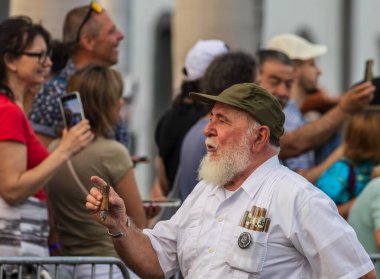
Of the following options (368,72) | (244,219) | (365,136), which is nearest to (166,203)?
(365,136)

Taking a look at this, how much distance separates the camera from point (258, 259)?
5.82 m

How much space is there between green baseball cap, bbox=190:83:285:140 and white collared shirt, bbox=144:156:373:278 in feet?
0.56

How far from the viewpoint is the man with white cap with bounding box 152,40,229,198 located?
28.7 feet

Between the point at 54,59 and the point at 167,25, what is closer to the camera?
the point at 54,59

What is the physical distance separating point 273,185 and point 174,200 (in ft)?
6.88

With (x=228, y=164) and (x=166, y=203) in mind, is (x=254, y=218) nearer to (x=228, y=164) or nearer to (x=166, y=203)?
(x=228, y=164)

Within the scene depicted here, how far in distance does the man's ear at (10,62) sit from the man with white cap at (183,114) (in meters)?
1.41

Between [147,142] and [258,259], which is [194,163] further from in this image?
[147,142]

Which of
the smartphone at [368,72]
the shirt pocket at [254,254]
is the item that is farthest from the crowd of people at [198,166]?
the smartphone at [368,72]

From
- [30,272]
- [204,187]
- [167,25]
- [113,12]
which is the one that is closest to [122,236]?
[204,187]

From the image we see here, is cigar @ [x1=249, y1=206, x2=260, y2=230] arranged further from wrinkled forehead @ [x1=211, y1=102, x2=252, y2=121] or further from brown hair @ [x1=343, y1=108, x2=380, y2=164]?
brown hair @ [x1=343, y1=108, x2=380, y2=164]

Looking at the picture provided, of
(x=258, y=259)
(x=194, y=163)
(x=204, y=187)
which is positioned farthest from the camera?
(x=194, y=163)

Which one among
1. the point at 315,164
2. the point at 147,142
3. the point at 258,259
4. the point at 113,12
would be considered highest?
the point at 258,259

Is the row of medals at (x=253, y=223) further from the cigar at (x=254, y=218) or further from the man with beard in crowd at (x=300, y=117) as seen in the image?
the man with beard in crowd at (x=300, y=117)
